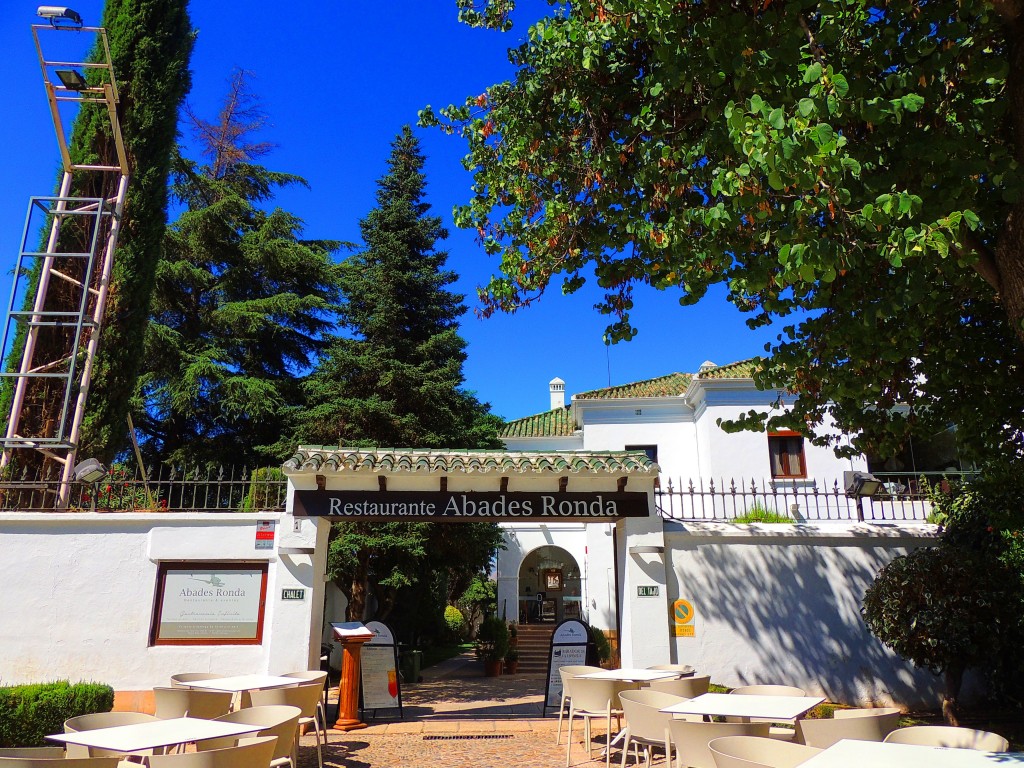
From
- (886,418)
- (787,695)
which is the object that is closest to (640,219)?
(886,418)

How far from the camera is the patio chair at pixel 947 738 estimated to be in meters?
4.70

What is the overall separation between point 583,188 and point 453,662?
17155 millimetres

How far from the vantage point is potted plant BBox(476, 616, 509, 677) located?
57.1 feet

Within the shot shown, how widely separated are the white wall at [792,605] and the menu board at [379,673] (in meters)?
4.08

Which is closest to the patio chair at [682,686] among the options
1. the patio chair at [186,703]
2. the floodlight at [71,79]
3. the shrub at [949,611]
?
the shrub at [949,611]

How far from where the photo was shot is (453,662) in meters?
20.9

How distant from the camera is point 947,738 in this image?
190 inches

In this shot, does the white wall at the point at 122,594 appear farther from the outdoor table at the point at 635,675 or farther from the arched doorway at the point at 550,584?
the arched doorway at the point at 550,584

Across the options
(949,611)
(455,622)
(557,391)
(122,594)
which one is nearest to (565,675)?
(949,611)

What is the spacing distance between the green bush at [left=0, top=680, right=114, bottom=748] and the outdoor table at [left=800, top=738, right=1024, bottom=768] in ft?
24.6

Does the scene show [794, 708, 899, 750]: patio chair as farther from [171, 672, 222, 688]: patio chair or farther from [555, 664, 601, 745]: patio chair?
[171, 672, 222, 688]: patio chair

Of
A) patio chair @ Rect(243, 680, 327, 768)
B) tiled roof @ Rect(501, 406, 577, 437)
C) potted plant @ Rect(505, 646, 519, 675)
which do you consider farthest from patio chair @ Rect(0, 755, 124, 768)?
tiled roof @ Rect(501, 406, 577, 437)

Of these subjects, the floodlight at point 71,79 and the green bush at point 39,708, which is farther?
→ the floodlight at point 71,79

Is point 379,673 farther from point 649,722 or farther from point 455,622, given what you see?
point 455,622
